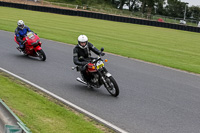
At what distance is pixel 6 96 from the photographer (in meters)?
8.49

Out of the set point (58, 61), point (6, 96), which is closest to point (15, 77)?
point (6, 96)

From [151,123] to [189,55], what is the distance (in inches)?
520

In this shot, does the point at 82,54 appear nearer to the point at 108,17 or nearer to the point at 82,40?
the point at 82,40

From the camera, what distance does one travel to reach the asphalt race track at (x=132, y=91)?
24.3ft

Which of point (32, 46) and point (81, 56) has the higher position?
point (81, 56)

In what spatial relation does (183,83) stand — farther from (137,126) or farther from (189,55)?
(189,55)

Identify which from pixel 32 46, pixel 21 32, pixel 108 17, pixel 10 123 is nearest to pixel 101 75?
pixel 10 123

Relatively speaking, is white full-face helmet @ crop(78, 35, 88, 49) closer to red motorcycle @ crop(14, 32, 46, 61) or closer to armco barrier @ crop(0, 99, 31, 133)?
armco barrier @ crop(0, 99, 31, 133)

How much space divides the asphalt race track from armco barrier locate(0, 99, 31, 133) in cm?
237

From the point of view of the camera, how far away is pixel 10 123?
220 inches

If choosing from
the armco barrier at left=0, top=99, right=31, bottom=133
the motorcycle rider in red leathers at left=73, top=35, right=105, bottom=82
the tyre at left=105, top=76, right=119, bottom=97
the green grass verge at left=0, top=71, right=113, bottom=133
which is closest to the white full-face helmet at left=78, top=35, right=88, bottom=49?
the motorcycle rider in red leathers at left=73, top=35, right=105, bottom=82

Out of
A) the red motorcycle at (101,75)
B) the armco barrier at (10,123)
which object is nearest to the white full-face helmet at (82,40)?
the red motorcycle at (101,75)

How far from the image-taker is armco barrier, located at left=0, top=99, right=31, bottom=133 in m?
5.08

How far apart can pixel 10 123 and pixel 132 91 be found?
500 centimetres
